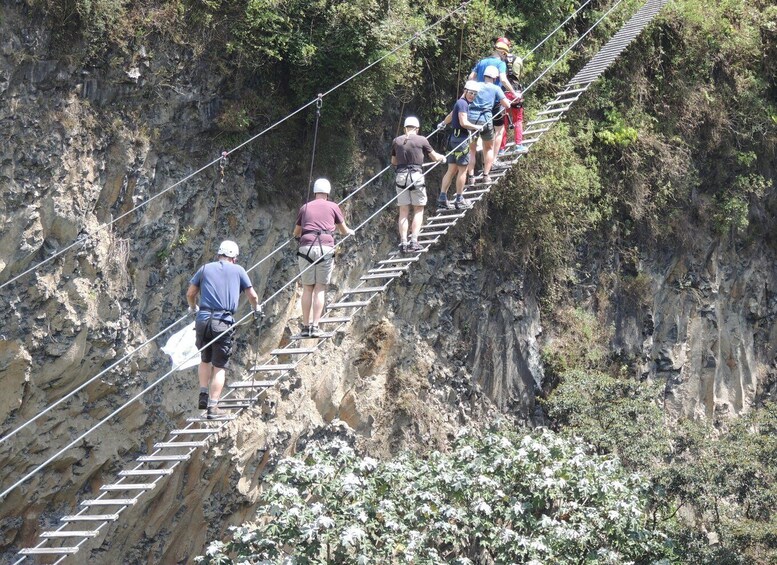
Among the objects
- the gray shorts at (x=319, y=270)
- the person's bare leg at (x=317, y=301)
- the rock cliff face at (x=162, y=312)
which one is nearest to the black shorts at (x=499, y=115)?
the rock cliff face at (x=162, y=312)

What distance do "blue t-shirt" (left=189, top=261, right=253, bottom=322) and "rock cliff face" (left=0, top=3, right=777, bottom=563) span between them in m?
2.34

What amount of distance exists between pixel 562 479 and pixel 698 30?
35.9ft

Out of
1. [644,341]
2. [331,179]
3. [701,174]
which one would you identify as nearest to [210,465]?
[331,179]

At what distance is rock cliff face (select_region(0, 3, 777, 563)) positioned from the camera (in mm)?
13516

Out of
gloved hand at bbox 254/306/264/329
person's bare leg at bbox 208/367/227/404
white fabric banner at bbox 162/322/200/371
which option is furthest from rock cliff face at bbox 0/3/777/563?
person's bare leg at bbox 208/367/227/404

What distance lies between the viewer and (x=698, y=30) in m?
21.1

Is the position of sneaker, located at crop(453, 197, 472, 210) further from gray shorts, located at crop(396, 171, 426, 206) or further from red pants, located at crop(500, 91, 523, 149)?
red pants, located at crop(500, 91, 523, 149)

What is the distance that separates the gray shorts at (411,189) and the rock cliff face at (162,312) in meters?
2.14

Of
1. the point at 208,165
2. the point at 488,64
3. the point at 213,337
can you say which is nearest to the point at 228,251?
the point at 213,337

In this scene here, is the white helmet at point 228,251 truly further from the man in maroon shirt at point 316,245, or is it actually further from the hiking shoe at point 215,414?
the hiking shoe at point 215,414

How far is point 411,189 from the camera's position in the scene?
14094 millimetres

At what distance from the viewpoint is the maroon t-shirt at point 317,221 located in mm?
12633

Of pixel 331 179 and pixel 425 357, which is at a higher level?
pixel 331 179

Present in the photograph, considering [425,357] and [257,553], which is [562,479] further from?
[425,357]
